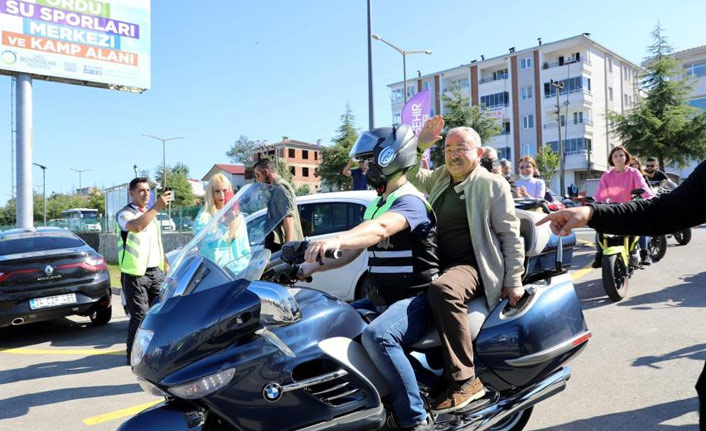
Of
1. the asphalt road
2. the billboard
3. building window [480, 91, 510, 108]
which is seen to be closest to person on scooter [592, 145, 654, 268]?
the asphalt road

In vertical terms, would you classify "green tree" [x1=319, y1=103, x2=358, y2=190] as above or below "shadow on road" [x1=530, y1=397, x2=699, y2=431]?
above

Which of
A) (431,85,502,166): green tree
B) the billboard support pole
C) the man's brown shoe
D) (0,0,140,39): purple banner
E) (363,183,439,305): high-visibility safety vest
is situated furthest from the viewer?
(431,85,502,166): green tree

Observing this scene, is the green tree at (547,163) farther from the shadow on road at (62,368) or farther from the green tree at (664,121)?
the shadow on road at (62,368)

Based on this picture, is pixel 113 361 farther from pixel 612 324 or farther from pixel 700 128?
pixel 700 128

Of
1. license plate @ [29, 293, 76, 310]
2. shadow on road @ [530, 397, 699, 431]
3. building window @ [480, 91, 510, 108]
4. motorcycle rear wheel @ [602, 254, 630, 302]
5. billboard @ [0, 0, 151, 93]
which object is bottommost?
shadow on road @ [530, 397, 699, 431]

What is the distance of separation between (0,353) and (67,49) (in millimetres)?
14196

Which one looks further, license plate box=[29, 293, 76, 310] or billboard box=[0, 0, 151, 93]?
billboard box=[0, 0, 151, 93]

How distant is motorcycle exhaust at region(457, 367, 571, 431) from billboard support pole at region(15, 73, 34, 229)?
1799 cm

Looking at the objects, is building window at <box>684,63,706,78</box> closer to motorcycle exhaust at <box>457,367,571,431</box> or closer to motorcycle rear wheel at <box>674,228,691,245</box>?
motorcycle rear wheel at <box>674,228,691,245</box>

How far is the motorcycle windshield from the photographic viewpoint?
2.49 m

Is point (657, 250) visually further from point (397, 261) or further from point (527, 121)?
point (527, 121)

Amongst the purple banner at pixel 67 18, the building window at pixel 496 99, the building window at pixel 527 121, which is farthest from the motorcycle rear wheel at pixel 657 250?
the building window at pixel 496 99

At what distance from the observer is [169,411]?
2170 millimetres

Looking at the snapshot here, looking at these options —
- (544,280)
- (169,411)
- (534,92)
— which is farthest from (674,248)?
(534,92)
